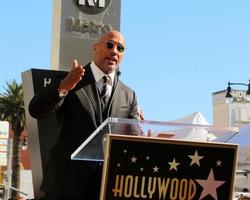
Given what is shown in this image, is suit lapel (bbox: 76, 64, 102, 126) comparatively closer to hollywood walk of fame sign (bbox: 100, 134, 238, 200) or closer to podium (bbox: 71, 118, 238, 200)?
podium (bbox: 71, 118, 238, 200)

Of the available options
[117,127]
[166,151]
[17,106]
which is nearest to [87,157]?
[117,127]

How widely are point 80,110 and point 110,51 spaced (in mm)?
331

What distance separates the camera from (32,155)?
194 inches

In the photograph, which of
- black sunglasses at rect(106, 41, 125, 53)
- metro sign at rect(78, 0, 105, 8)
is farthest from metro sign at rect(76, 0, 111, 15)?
black sunglasses at rect(106, 41, 125, 53)

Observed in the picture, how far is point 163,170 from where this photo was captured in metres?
2.42

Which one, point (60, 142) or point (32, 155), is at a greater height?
point (60, 142)

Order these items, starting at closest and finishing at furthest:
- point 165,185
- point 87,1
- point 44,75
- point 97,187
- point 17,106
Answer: point 165,185 < point 97,187 < point 44,75 < point 87,1 < point 17,106

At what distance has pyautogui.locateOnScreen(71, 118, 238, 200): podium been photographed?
7.88 feet

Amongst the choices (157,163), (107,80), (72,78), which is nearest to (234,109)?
(107,80)

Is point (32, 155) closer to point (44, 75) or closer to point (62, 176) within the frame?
point (44, 75)

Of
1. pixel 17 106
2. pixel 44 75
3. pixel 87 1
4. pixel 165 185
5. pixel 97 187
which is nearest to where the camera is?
pixel 165 185

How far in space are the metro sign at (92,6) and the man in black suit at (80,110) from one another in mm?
3351

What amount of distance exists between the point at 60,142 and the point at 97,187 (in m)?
0.30

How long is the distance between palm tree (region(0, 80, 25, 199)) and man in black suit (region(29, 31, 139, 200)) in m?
39.2
